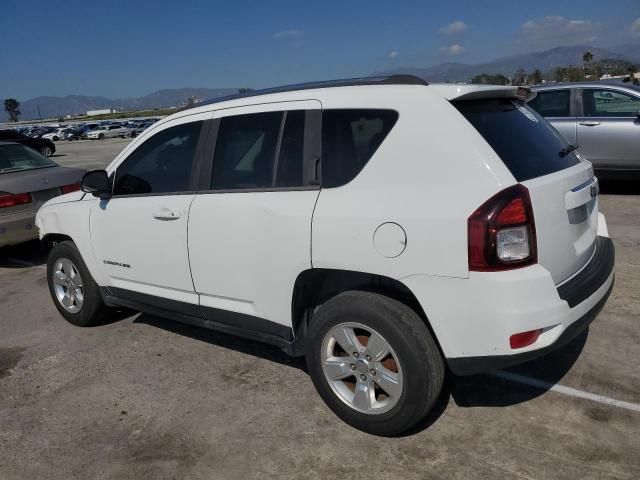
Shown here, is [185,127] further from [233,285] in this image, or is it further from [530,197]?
[530,197]

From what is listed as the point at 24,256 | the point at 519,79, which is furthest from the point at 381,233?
the point at 519,79

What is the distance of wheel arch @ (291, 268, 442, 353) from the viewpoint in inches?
112

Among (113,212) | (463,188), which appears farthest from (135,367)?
(463,188)

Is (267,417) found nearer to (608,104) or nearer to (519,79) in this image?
(608,104)

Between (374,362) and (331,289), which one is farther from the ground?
(331,289)

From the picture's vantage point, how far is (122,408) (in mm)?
3477

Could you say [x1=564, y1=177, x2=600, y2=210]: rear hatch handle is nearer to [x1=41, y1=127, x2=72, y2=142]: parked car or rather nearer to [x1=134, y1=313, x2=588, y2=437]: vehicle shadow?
[x1=134, y1=313, x2=588, y2=437]: vehicle shadow

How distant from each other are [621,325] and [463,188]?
7.99ft

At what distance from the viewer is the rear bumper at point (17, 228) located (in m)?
6.42

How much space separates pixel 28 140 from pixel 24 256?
18418 millimetres

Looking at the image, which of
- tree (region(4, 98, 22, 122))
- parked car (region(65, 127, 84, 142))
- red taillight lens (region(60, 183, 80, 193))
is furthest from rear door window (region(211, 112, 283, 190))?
tree (region(4, 98, 22, 122))

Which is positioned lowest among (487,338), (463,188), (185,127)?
(487,338)

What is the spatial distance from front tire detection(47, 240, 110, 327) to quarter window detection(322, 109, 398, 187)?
8.49 ft

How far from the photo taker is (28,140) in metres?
23.7
